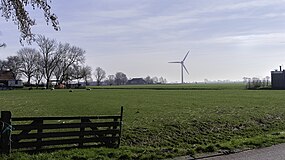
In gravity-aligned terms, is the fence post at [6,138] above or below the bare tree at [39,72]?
below

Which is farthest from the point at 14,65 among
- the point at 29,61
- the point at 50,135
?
the point at 50,135

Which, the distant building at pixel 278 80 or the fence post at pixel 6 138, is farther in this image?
the distant building at pixel 278 80

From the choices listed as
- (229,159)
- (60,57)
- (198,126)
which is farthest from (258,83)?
(229,159)

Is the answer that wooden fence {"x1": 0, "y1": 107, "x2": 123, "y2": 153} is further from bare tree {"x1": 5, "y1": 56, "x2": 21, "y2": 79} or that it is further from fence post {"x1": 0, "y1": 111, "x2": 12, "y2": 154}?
bare tree {"x1": 5, "y1": 56, "x2": 21, "y2": 79}

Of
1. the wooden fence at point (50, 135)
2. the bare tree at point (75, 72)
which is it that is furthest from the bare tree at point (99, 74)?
the wooden fence at point (50, 135)

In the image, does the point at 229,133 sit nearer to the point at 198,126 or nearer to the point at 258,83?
the point at 198,126

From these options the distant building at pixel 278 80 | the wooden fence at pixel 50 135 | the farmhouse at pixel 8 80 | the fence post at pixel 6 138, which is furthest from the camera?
the farmhouse at pixel 8 80

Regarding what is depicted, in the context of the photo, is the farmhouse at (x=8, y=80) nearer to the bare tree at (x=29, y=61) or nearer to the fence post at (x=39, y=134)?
the bare tree at (x=29, y=61)

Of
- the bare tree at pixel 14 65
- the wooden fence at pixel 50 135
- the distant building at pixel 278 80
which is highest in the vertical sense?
the bare tree at pixel 14 65

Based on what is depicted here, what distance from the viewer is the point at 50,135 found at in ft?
33.8

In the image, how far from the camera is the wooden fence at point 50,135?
952cm

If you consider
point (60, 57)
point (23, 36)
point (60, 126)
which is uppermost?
point (60, 57)

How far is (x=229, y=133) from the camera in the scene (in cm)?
1518

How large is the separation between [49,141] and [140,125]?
605cm
